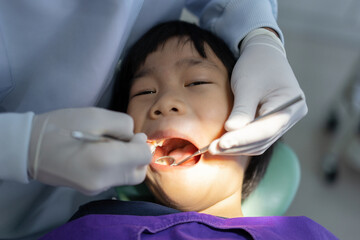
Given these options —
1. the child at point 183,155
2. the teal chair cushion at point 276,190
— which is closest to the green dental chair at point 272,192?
the teal chair cushion at point 276,190

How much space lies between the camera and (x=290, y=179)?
49.4 inches

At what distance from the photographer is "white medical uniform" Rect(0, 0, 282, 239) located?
720 mm

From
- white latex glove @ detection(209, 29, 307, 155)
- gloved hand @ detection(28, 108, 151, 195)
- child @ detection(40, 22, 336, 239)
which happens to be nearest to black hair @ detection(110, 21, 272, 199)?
child @ detection(40, 22, 336, 239)

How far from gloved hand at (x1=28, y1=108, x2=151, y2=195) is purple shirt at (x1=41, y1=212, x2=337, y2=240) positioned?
206 millimetres

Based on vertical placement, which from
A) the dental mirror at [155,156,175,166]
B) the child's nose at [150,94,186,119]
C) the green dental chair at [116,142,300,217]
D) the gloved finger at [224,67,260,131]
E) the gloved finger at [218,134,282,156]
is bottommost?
the green dental chair at [116,142,300,217]

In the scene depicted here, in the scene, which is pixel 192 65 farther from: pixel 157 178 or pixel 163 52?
pixel 157 178

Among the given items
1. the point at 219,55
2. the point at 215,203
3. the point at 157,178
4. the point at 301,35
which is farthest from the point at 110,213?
the point at 301,35

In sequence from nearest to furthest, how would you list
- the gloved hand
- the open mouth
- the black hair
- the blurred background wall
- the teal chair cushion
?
the gloved hand < the open mouth < the black hair < the teal chair cushion < the blurred background wall

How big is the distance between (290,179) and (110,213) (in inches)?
26.6

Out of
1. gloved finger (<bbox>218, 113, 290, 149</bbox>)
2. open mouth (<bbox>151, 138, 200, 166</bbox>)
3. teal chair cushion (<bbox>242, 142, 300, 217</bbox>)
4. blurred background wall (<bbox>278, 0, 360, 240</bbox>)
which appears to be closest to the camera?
gloved finger (<bbox>218, 113, 290, 149</bbox>)

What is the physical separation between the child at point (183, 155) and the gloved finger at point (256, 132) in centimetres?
11

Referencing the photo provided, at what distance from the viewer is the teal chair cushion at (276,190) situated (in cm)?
124

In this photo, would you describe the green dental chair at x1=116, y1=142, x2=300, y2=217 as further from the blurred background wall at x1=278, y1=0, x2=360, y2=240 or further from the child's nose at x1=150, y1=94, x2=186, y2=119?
the blurred background wall at x1=278, y1=0, x2=360, y2=240

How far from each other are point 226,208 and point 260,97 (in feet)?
1.26
